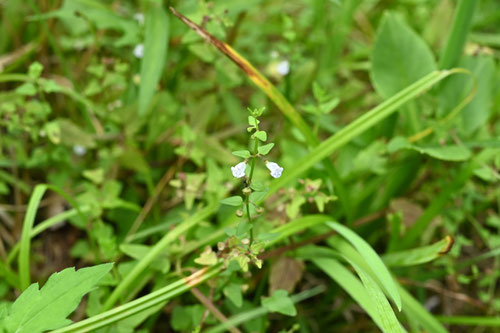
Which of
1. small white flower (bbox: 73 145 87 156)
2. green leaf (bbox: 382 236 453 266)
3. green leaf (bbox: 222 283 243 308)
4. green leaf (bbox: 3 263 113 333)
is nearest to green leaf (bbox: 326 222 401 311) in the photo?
green leaf (bbox: 382 236 453 266)

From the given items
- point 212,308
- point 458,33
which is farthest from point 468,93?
A: point 212,308

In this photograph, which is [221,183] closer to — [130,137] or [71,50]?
[130,137]

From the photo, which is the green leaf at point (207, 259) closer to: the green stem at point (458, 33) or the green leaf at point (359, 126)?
the green leaf at point (359, 126)

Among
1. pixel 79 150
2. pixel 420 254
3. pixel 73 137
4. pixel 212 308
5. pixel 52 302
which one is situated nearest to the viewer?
pixel 52 302

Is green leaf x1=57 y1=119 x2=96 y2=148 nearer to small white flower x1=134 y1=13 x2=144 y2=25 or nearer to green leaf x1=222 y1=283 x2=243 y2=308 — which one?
small white flower x1=134 y1=13 x2=144 y2=25

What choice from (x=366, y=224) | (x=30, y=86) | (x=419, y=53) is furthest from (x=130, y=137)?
(x=419, y=53)

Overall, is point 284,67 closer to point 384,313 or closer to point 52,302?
point 384,313
